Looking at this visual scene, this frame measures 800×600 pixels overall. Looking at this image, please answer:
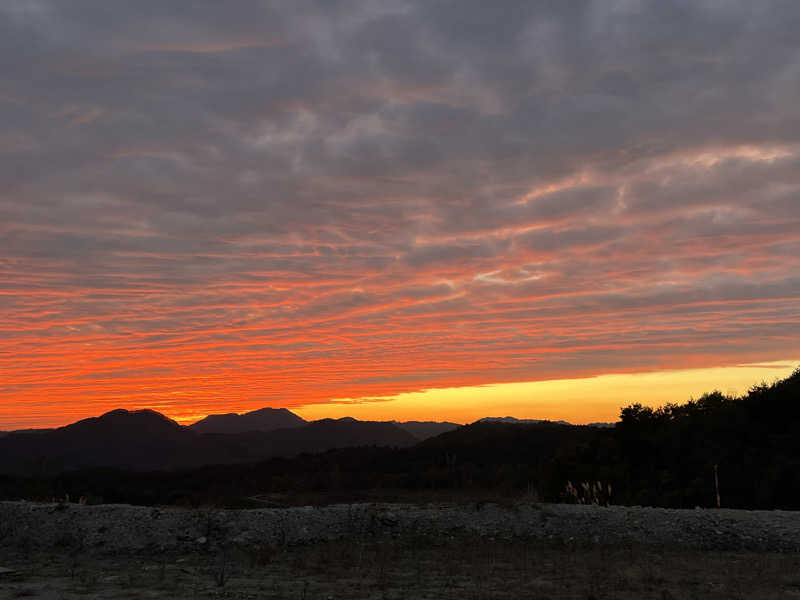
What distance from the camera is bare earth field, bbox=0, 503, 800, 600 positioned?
11.8m

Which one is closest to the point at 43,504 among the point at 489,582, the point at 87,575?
the point at 87,575

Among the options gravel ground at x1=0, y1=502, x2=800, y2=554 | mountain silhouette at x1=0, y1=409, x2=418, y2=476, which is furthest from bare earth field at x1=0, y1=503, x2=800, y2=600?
mountain silhouette at x1=0, y1=409, x2=418, y2=476

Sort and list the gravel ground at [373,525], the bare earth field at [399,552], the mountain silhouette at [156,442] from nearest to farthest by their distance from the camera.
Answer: the bare earth field at [399,552] → the gravel ground at [373,525] → the mountain silhouette at [156,442]

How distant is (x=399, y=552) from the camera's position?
16.2 meters

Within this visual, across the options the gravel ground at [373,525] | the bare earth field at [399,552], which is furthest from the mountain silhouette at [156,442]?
the bare earth field at [399,552]

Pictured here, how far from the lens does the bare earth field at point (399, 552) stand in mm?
11758

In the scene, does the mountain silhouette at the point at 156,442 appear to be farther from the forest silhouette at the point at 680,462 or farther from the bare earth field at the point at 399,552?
the bare earth field at the point at 399,552

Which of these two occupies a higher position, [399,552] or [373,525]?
[373,525]

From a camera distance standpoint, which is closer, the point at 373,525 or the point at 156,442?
the point at 373,525

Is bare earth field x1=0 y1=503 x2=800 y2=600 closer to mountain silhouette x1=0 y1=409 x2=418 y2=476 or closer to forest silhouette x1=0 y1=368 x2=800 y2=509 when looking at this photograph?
forest silhouette x1=0 y1=368 x2=800 y2=509

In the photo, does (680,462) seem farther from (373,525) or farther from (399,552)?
(399,552)

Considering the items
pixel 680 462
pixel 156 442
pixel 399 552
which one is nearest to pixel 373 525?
pixel 399 552

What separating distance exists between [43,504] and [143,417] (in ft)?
412

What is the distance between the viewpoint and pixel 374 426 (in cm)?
15000
